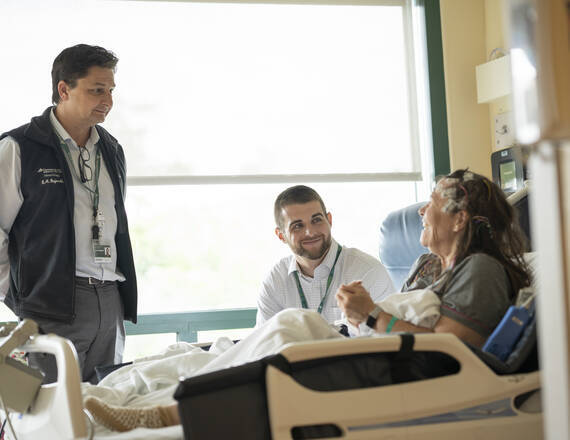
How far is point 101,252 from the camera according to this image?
2.80 metres

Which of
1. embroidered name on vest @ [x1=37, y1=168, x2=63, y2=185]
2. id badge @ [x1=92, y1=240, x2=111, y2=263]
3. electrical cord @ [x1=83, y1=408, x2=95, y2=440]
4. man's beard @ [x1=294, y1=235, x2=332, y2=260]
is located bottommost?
electrical cord @ [x1=83, y1=408, x2=95, y2=440]

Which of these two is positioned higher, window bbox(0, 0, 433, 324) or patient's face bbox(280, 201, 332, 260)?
window bbox(0, 0, 433, 324)

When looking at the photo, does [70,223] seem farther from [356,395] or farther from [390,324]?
[356,395]

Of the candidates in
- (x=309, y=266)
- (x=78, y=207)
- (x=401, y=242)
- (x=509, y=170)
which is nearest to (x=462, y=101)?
(x=509, y=170)

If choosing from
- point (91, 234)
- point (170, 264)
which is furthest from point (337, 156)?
point (91, 234)

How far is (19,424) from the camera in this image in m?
1.77

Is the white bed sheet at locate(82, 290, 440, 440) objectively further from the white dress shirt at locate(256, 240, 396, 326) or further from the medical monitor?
the medical monitor

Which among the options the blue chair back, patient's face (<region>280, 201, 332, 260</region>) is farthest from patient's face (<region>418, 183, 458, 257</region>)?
the blue chair back

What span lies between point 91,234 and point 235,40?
182 cm

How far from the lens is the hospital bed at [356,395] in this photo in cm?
141

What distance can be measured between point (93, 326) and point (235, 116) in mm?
1758

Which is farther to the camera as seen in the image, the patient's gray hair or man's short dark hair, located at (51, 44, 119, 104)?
man's short dark hair, located at (51, 44, 119, 104)

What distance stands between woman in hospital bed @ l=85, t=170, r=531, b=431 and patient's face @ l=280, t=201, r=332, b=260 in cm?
68

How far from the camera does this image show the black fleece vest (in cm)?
267
